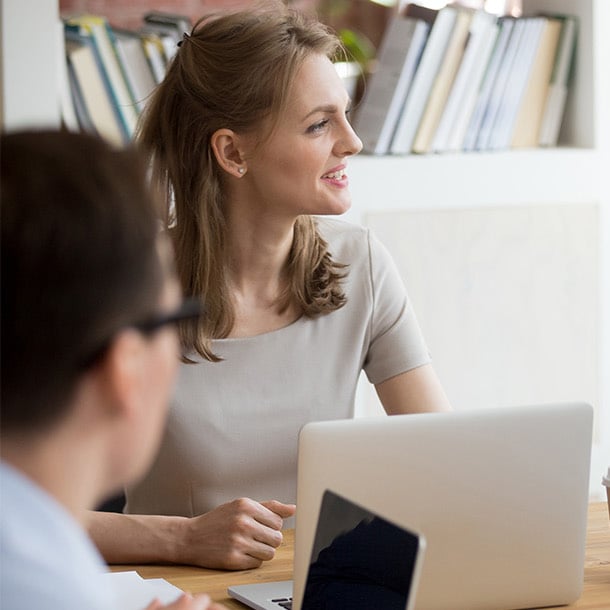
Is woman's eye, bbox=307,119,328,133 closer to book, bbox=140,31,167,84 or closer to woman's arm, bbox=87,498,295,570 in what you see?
woman's arm, bbox=87,498,295,570

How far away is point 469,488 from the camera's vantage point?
131cm

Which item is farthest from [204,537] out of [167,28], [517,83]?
[517,83]

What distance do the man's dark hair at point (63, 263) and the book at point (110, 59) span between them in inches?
79.7

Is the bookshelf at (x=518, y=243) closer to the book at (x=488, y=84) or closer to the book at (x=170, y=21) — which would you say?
the book at (x=488, y=84)

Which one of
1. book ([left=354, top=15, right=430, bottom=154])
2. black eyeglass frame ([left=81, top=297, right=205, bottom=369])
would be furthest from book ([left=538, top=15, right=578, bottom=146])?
black eyeglass frame ([left=81, top=297, right=205, bottom=369])

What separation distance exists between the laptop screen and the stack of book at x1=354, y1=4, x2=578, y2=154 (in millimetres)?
1862

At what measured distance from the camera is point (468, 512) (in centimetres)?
131

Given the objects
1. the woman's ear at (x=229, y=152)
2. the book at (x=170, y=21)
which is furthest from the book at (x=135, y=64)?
the woman's ear at (x=229, y=152)

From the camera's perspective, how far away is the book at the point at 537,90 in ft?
10.2

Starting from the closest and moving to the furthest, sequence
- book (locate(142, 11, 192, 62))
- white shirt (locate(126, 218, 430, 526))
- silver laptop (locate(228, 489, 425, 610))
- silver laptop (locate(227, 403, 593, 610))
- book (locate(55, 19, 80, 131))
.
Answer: silver laptop (locate(228, 489, 425, 610)) < silver laptop (locate(227, 403, 593, 610)) < white shirt (locate(126, 218, 430, 526)) < book (locate(55, 19, 80, 131)) < book (locate(142, 11, 192, 62))

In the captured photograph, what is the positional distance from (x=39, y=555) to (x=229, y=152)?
4.33 feet

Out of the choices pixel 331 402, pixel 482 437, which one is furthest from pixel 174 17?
pixel 482 437

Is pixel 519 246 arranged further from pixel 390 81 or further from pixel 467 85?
pixel 390 81

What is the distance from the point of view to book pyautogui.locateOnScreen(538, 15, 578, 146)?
3105 millimetres
